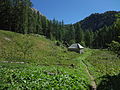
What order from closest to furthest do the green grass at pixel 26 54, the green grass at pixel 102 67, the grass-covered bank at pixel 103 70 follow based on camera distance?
the grass-covered bank at pixel 103 70
the green grass at pixel 102 67
the green grass at pixel 26 54

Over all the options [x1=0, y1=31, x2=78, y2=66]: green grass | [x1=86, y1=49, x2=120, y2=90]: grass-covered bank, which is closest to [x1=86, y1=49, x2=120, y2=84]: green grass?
[x1=86, y1=49, x2=120, y2=90]: grass-covered bank

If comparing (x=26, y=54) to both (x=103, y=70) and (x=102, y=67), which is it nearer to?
(x=102, y=67)

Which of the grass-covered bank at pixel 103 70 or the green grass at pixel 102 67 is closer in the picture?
the grass-covered bank at pixel 103 70

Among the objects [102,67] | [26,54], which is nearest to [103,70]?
[102,67]

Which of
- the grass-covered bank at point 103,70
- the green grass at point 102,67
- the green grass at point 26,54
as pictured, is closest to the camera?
the grass-covered bank at point 103,70

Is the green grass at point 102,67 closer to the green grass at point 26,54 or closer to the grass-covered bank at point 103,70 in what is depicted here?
the grass-covered bank at point 103,70

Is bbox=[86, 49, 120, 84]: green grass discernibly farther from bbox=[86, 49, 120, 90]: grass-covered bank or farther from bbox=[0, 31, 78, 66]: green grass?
bbox=[0, 31, 78, 66]: green grass

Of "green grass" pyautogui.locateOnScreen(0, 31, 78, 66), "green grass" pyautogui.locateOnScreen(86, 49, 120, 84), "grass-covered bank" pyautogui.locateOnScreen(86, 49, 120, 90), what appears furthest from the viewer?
"green grass" pyautogui.locateOnScreen(0, 31, 78, 66)

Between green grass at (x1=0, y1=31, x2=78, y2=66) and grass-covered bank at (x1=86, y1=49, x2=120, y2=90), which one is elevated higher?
green grass at (x1=0, y1=31, x2=78, y2=66)

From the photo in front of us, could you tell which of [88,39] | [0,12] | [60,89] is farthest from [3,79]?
[88,39]

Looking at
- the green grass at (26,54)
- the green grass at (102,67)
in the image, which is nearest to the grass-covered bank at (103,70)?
the green grass at (102,67)

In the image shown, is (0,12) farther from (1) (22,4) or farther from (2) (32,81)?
(2) (32,81)

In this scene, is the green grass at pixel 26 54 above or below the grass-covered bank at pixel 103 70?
above

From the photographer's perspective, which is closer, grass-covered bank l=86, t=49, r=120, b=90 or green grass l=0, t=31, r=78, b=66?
grass-covered bank l=86, t=49, r=120, b=90
